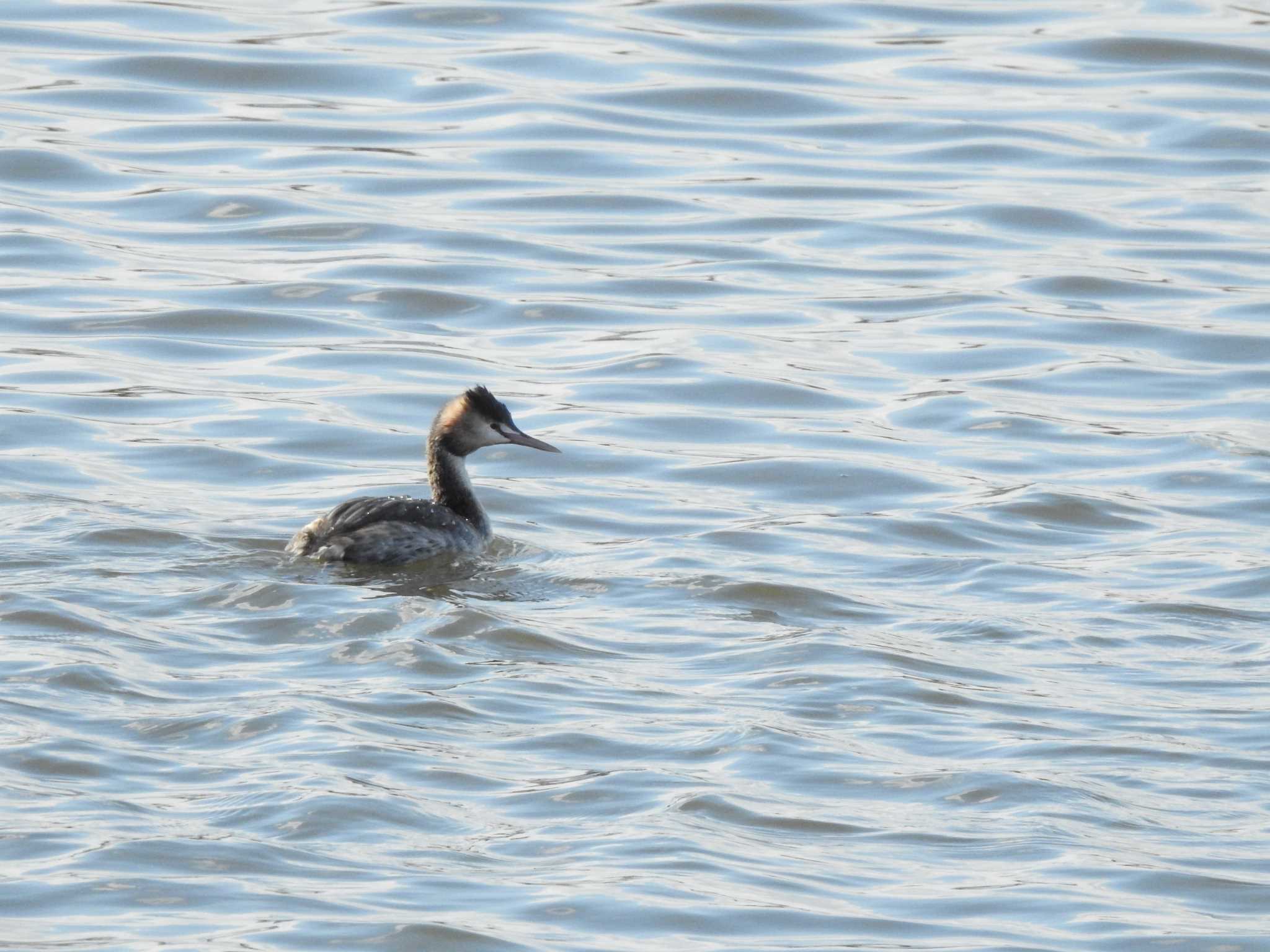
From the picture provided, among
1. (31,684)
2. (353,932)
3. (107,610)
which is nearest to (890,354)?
(107,610)

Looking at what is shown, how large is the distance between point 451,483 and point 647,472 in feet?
4.06

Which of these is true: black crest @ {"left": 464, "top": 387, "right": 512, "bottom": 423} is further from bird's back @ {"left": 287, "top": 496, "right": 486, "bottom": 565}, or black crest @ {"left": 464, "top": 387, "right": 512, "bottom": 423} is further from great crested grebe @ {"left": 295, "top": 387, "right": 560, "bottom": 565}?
bird's back @ {"left": 287, "top": 496, "right": 486, "bottom": 565}

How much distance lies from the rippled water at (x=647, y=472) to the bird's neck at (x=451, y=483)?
24 cm

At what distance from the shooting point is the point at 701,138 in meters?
18.7

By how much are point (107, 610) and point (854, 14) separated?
549 inches

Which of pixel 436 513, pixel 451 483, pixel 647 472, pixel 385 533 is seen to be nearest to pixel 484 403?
pixel 451 483

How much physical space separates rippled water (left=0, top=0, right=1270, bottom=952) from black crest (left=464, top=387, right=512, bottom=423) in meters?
0.57

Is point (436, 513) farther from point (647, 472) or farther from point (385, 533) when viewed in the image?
point (647, 472)

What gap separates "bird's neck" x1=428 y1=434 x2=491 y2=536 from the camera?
1109 centimetres

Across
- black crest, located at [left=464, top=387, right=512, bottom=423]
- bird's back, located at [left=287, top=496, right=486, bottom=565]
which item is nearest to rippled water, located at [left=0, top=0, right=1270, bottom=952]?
bird's back, located at [left=287, top=496, right=486, bottom=565]

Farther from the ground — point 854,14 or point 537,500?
point 854,14

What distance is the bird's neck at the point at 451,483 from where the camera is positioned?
436 inches

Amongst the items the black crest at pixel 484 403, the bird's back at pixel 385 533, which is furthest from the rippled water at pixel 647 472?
the black crest at pixel 484 403

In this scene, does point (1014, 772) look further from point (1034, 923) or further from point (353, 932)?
point (353, 932)
